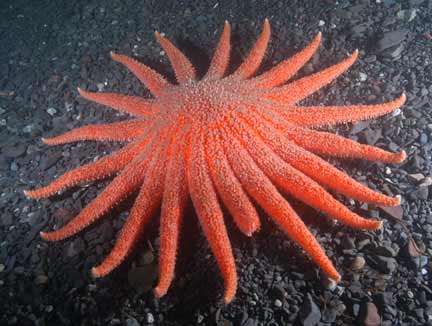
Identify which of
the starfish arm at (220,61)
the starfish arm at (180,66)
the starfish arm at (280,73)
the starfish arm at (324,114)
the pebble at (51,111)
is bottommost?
the starfish arm at (324,114)

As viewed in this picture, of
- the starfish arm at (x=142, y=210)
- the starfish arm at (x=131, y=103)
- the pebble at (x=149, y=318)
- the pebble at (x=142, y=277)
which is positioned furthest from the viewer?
the starfish arm at (x=131, y=103)

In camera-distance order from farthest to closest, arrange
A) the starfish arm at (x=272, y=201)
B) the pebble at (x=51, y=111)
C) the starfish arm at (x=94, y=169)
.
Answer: the pebble at (x=51, y=111) → the starfish arm at (x=94, y=169) → the starfish arm at (x=272, y=201)

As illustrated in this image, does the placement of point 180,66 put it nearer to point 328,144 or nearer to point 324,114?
point 324,114

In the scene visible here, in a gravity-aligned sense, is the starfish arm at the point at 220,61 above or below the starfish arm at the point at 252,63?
above

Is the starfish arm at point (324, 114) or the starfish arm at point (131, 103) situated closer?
the starfish arm at point (324, 114)

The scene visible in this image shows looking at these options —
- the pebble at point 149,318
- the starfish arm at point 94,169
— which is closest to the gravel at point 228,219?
the pebble at point 149,318

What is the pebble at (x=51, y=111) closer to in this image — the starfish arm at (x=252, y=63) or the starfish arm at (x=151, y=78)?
the starfish arm at (x=151, y=78)

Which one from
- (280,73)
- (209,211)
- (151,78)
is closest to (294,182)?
(209,211)
